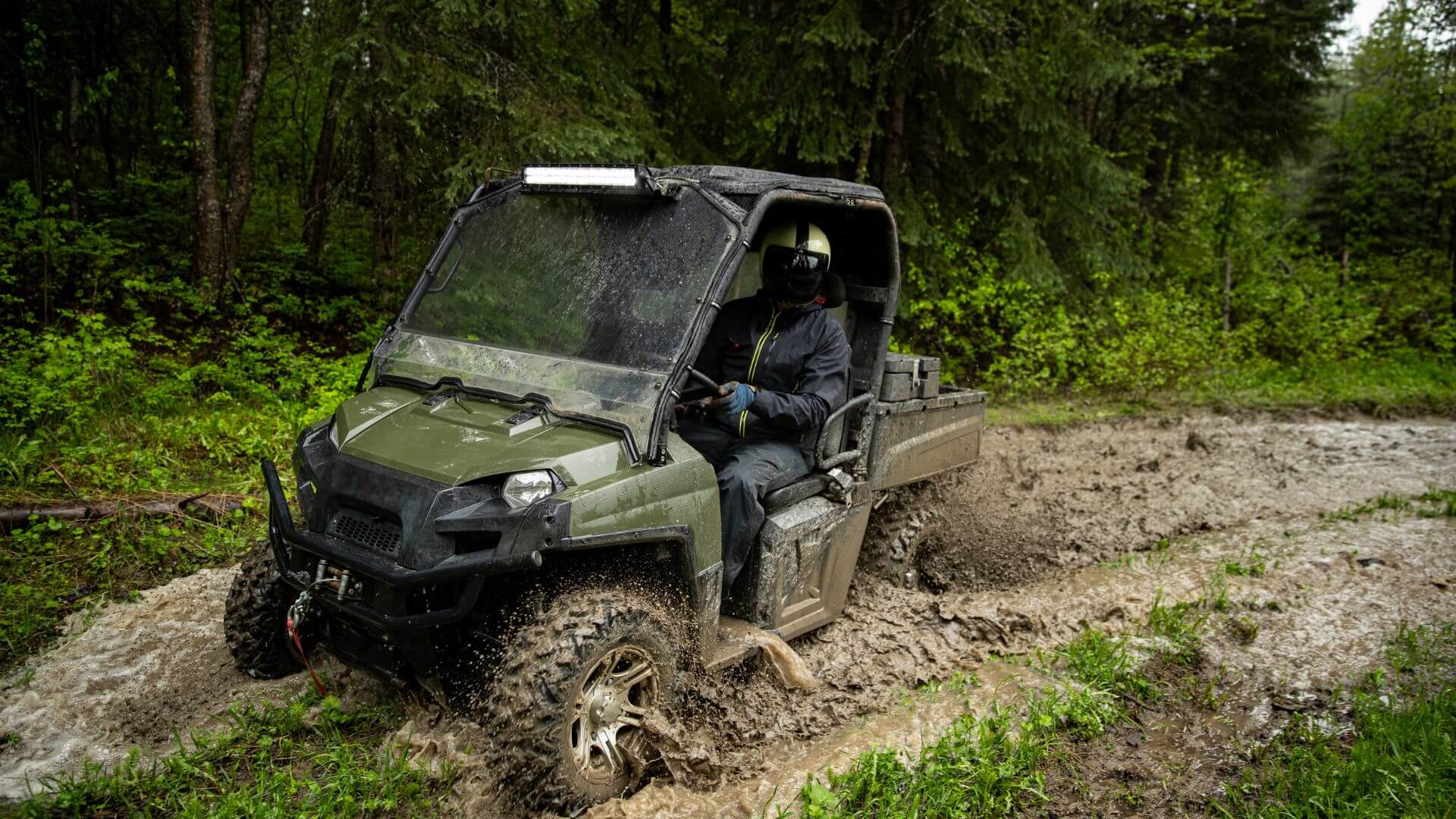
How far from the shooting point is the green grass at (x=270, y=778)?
300cm

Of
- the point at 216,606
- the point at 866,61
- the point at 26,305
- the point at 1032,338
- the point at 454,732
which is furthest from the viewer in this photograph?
the point at 1032,338

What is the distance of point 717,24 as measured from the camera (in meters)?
11.3

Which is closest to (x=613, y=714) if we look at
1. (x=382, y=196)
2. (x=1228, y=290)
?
(x=382, y=196)

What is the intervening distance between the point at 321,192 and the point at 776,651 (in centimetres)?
976

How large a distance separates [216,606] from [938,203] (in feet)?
31.2

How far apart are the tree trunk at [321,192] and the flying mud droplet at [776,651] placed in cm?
730

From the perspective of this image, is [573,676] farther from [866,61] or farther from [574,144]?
[866,61]

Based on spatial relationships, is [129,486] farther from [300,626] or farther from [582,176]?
[582,176]

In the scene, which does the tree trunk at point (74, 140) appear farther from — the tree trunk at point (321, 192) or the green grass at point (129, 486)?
the green grass at point (129, 486)

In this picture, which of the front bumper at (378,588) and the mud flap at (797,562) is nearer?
the front bumper at (378,588)

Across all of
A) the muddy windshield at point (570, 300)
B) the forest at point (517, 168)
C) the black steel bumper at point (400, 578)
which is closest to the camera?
the black steel bumper at point (400, 578)

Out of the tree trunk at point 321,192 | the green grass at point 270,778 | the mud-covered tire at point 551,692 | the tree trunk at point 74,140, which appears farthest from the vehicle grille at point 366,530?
the tree trunk at point 74,140

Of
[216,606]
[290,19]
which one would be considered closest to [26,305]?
[290,19]

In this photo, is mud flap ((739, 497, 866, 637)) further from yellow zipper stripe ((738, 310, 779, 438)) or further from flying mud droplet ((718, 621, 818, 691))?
yellow zipper stripe ((738, 310, 779, 438))
